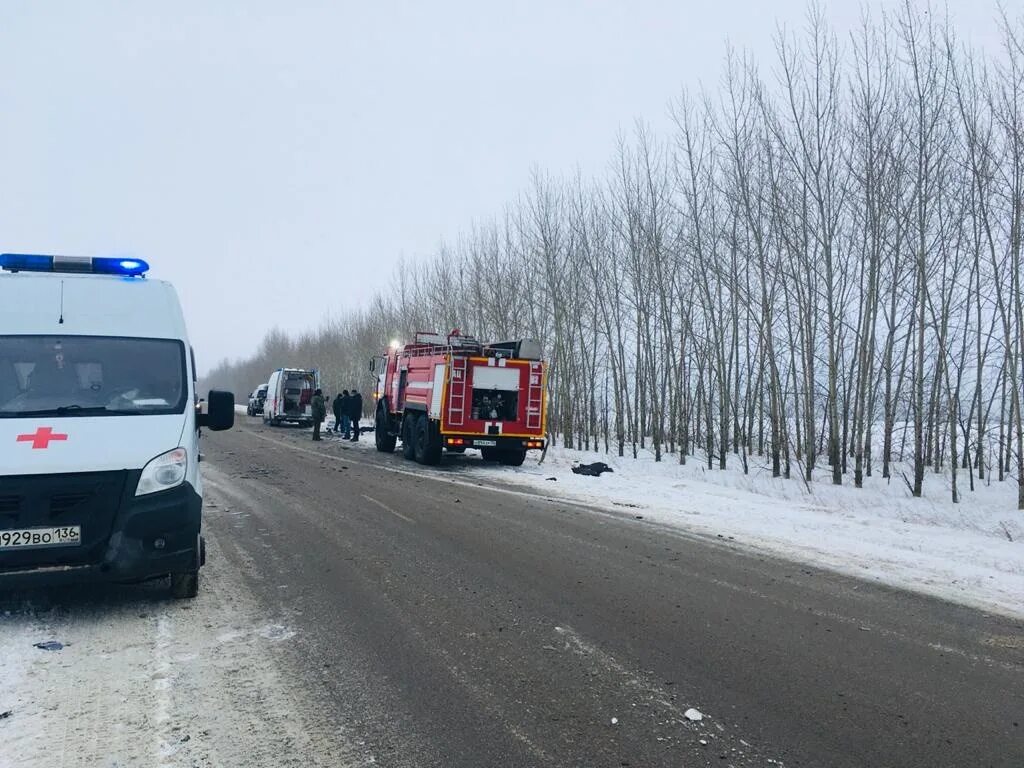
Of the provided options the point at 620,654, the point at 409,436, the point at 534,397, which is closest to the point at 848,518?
the point at 620,654

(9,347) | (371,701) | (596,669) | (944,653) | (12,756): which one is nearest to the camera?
(12,756)

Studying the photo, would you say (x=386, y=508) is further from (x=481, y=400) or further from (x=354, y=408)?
(x=354, y=408)

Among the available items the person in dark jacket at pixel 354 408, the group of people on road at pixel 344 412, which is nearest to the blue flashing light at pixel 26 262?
the group of people on road at pixel 344 412

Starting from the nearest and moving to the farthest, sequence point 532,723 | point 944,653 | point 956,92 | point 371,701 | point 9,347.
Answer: point 532,723
point 371,701
point 944,653
point 9,347
point 956,92

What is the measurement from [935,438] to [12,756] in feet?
61.6

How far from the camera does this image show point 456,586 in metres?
5.76

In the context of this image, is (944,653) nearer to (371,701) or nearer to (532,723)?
(532,723)

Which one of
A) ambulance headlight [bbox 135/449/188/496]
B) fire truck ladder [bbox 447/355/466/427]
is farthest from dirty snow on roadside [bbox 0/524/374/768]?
fire truck ladder [bbox 447/355/466/427]

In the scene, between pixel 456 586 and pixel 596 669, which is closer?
pixel 596 669

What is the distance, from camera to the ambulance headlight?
4676mm

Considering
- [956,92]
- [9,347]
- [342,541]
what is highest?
[956,92]

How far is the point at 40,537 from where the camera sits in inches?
172

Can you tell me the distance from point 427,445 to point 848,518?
10167mm

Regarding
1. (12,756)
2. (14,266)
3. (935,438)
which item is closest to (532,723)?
(12,756)
